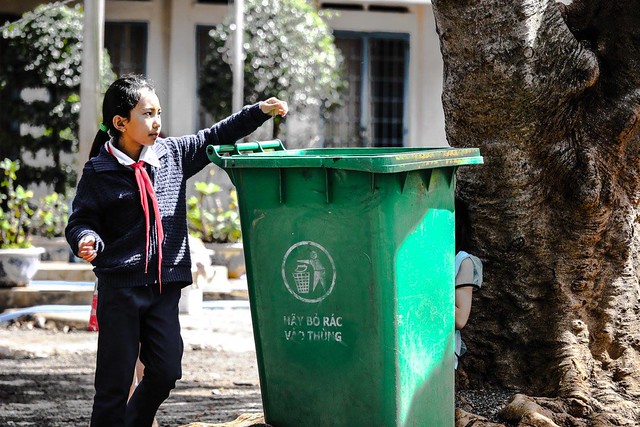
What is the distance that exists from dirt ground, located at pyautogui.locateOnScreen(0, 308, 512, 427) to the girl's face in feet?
6.01

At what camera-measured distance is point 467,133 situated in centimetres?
539

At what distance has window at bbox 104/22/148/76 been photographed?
15.4 m

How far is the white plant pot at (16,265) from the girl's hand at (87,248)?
235 inches

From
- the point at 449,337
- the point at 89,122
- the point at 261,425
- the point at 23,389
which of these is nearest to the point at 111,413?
the point at 261,425

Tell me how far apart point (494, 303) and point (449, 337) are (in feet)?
2.87

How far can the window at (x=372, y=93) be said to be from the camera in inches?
634

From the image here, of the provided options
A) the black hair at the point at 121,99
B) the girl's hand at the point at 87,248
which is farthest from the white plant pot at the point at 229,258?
Result: the girl's hand at the point at 87,248

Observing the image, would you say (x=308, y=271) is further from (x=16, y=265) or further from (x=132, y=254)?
(x=16, y=265)

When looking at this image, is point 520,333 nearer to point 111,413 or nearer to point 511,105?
point 511,105

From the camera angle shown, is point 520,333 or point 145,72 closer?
point 520,333

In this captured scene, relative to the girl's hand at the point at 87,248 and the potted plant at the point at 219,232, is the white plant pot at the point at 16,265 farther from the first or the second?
the girl's hand at the point at 87,248

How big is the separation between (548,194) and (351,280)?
154 cm

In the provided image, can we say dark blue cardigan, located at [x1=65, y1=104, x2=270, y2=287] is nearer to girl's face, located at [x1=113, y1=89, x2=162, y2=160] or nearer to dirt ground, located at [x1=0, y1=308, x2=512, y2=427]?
girl's face, located at [x1=113, y1=89, x2=162, y2=160]

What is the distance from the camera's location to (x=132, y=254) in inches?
179
